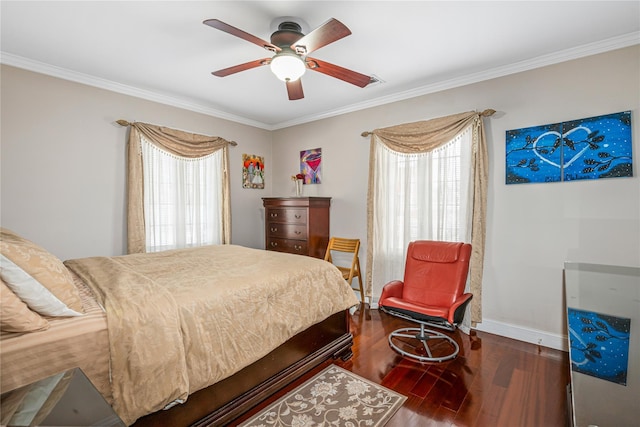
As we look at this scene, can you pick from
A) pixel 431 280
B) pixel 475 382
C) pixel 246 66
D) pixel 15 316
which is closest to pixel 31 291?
pixel 15 316

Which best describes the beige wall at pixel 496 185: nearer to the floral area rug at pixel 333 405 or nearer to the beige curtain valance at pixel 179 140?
the beige curtain valance at pixel 179 140

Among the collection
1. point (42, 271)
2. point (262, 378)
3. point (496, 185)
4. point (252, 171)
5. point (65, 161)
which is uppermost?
point (252, 171)

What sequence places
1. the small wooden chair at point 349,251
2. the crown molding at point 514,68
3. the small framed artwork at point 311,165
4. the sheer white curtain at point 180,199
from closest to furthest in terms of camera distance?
the crown molding at point 514,68
the sheer white curtain at point 180,199
the small wooden chair at point 349,251
the small framed artwork at point 311,165

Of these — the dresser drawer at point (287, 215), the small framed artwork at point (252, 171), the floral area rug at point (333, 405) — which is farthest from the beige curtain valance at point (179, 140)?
the floral area rug at point (333, 405)

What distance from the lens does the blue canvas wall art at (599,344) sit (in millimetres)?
1047

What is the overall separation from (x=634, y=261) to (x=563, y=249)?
448 millimetres

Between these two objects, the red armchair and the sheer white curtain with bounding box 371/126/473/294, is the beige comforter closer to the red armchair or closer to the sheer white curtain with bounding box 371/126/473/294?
the red armchair

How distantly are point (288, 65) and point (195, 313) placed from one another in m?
1.73

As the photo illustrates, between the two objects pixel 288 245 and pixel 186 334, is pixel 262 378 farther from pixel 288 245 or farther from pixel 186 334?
pixel 288 245

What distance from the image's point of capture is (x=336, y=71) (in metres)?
2.31

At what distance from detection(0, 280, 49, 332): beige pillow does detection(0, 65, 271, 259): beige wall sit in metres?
2.22

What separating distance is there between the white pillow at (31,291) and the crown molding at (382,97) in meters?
2.59

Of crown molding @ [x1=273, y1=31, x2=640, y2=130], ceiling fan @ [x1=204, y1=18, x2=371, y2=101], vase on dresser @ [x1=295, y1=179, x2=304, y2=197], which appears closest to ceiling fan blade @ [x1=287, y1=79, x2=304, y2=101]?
ceiling fan @ [x1=204, y1=18, x2=371, y2=101]

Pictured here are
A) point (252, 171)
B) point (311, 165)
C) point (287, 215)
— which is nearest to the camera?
point (287, 215)
